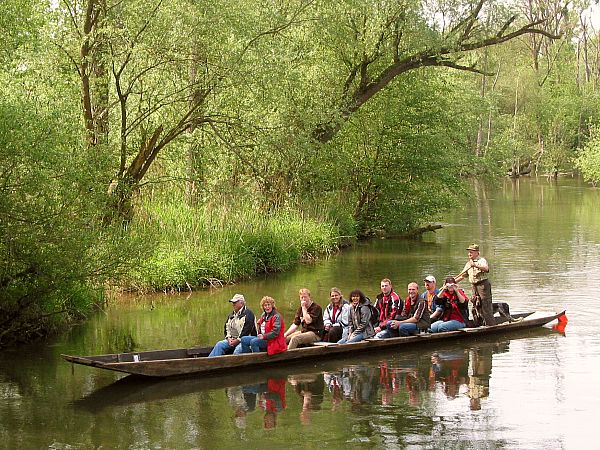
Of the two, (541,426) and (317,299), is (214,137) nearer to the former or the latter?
(317,299)

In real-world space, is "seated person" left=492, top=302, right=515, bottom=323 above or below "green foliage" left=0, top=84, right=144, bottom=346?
below

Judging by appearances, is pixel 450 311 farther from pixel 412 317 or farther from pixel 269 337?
pixel 269 337

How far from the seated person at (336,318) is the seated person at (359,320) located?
115 millimetres

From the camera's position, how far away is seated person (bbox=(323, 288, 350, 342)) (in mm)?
14844

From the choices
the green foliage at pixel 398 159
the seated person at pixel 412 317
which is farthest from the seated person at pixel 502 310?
the green foliage at pixel 398 159

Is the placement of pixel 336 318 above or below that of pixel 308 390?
above

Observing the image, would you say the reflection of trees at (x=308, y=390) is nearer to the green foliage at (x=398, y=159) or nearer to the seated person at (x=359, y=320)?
the seated person at (x=359, y=320)

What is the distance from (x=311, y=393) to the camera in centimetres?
1252

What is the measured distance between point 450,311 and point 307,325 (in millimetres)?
2806

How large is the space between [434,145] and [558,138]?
4122 cm

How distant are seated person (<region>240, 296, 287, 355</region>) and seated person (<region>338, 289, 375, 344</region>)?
1.47m

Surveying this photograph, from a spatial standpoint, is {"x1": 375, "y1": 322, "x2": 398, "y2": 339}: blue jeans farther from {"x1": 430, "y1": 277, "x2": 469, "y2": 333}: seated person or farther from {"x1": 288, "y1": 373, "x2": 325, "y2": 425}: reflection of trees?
{"x1": 288, "y1": 373, "x2": 325, "y2": 425}: reflection of trees

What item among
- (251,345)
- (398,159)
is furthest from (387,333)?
(398,159)

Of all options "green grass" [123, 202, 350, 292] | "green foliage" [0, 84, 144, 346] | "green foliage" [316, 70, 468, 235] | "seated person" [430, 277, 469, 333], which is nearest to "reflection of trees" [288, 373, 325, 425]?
"seated person" [430, 277, 469, 333]
